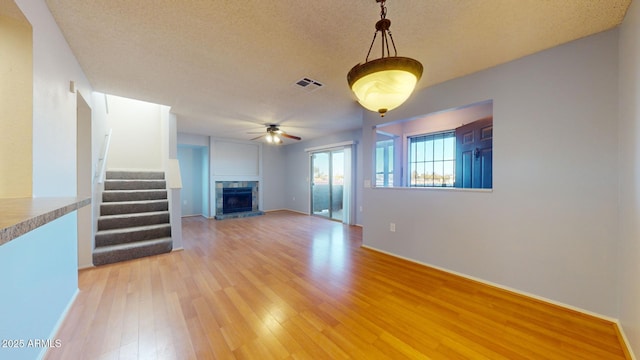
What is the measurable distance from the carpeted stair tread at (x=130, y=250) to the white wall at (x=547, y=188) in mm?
3892

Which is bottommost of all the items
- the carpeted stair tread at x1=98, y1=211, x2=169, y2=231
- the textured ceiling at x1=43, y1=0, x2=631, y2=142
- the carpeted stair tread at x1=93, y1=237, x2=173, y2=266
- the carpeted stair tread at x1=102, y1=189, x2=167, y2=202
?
the carpeted stair tread at x1=93, y1=237, x2=173, y2=266

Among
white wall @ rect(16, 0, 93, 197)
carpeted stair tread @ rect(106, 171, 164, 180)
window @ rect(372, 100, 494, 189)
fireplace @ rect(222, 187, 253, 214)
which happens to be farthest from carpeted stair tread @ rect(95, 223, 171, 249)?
window @ rect(372, 100, 494, 189)

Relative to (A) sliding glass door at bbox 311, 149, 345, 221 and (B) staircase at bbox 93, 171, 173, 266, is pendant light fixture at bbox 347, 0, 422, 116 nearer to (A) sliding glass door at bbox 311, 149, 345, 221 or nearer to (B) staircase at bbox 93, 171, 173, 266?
(B) staircase at bbox 93, 171, 173, 266

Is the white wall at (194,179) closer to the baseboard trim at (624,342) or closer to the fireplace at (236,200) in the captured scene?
the fireplace at (236,200)

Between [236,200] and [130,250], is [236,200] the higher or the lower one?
the higher one

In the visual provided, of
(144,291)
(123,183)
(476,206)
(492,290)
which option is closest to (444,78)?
(476,206)

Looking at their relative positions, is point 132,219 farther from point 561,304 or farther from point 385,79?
point 561,304

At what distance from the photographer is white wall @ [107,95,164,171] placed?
4.63 meters

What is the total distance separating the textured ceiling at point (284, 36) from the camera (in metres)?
1.55

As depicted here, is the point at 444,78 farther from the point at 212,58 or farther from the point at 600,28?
the point at 212,58

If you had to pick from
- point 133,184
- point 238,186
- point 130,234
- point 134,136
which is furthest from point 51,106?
point 238,186

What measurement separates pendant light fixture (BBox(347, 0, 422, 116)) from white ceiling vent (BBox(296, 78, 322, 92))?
1.34m

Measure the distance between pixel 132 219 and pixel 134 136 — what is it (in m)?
2.23

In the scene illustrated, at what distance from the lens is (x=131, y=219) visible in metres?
3.57
